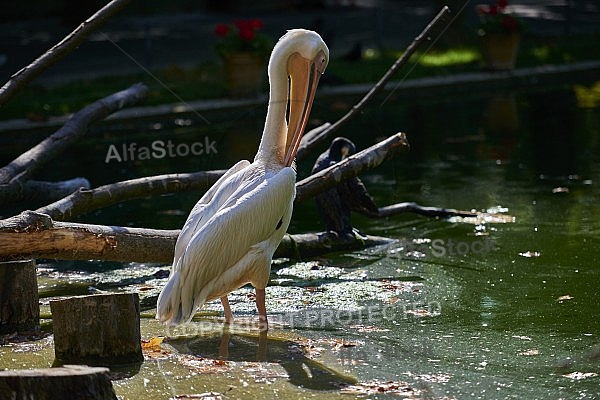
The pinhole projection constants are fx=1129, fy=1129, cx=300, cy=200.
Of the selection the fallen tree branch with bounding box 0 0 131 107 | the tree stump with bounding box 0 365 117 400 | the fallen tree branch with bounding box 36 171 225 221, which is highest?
the fallen tree branch with bounding box 0 0 131 107

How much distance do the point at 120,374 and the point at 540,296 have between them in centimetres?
270

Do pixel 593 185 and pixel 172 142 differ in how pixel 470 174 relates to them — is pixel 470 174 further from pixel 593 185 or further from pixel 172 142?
pixel 172 142

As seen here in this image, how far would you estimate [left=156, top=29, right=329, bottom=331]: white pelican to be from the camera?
580cm

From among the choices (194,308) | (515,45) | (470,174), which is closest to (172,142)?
(470,174)

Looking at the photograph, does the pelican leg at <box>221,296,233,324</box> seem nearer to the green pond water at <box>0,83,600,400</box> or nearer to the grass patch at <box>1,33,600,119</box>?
the green pond water at <box>0,83,600,400</box>

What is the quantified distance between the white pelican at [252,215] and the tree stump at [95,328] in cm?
25

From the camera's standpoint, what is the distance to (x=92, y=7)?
1072 inches

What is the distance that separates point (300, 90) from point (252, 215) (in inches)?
35.5

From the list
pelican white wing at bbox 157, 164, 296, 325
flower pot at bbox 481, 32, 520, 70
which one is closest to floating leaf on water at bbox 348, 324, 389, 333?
pelican white wing at bbox 157, 164, 296, 325

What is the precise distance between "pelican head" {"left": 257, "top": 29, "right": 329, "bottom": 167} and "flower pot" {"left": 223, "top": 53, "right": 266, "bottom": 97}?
31.6 ft

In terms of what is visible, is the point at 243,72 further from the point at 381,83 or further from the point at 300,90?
the point at 300,90

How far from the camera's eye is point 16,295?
614cm

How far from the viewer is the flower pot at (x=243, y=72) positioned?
52.3ft

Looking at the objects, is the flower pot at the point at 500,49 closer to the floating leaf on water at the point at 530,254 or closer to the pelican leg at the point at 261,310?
the floating leaf on water at the point at 530,254
